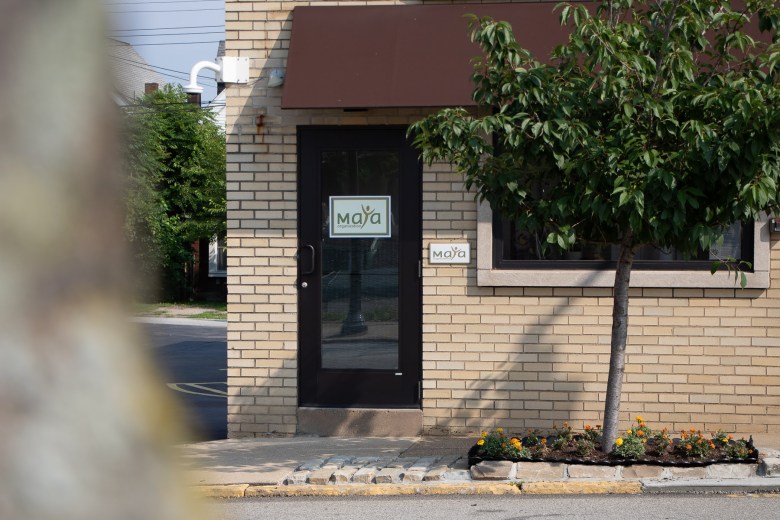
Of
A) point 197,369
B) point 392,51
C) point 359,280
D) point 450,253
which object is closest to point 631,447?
point 450,253

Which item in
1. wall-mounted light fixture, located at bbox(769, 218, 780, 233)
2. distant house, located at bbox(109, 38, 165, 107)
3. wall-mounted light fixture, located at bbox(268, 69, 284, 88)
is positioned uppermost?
wall-mounted light fixture, located at bbox(268, 69, 284, 88)

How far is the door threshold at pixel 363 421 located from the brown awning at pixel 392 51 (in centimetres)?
265

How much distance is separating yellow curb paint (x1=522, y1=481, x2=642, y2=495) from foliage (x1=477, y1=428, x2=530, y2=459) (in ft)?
1.14

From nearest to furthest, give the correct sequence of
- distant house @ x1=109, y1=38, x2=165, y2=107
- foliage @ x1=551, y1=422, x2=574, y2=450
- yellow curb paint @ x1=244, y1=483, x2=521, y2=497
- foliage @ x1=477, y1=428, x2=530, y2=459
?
distant house @ x1=109, y1=38, x2=165, y2=107
yellow curb paint @ x1=244, y1=483, x2=521, y2=497
foliage @ x1=477, y1=428, x2=530, y2=459
foliage @ x1=551, y1=422, x2=574, y2=450

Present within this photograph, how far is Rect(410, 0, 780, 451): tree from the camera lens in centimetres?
660

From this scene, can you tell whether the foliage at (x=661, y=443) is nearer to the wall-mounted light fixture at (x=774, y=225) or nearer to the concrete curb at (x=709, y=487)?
the concrete curb at (x=709, y=487)

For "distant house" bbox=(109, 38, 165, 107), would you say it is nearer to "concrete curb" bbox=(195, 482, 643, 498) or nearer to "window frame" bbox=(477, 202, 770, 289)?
"concrete curb" bbox=(195, 482, 643, 498)

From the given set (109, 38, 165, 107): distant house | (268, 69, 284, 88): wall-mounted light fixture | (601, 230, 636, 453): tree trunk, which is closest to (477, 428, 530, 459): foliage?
(601, 230, 636, 453): tree trunk

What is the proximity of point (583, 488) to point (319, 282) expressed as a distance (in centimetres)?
315

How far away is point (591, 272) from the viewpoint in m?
8.92

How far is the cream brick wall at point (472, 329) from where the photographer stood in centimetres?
890

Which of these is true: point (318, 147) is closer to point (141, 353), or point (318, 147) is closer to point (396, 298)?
point (396, 298)

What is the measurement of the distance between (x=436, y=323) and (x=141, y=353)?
844cm

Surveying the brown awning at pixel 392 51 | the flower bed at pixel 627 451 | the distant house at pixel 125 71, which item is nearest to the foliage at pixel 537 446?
the flower bed at pixel 627 451
